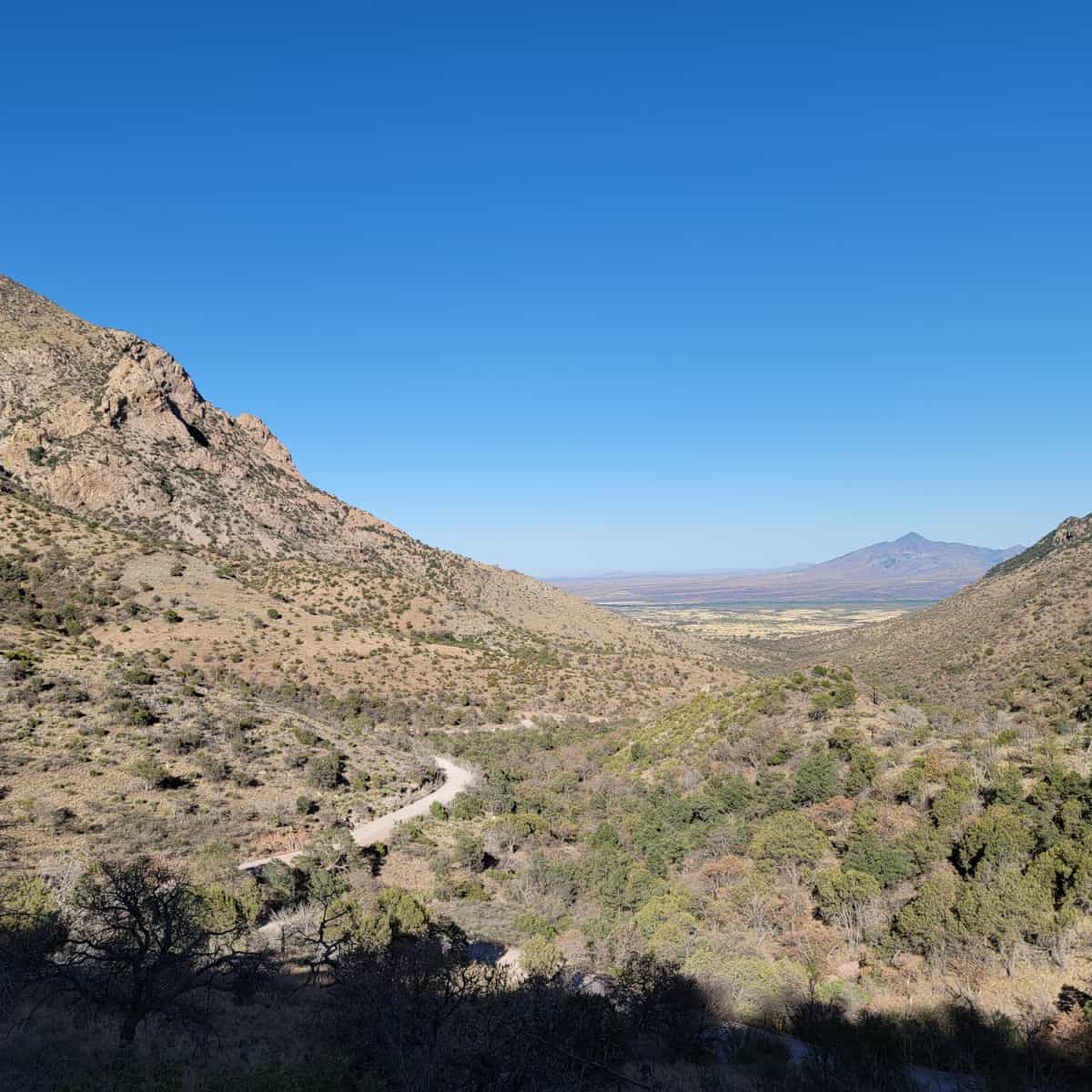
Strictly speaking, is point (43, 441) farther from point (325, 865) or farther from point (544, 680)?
point (325, 865)

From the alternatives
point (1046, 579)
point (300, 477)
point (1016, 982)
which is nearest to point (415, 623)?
point (300, 477)

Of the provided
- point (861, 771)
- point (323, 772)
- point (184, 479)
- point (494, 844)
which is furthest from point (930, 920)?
point (184, 479)

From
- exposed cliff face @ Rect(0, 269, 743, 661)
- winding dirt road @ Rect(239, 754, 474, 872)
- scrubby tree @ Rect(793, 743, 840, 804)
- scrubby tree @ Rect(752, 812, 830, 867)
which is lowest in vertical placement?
winding dirt road @ Rect(239, 754, 474, 872)

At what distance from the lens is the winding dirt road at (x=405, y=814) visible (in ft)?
78.9

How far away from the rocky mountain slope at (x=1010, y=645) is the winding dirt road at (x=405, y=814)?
30574 millimetres

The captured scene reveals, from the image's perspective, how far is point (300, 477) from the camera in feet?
309

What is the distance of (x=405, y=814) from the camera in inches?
1195

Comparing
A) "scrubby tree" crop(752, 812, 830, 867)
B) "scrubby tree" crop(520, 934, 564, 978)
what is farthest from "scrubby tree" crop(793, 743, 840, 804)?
"scrubby tree" crop(520, 934, 564, 978)

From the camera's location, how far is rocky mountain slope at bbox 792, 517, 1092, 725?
3853cm

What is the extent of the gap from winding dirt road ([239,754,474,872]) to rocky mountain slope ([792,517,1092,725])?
30574mm

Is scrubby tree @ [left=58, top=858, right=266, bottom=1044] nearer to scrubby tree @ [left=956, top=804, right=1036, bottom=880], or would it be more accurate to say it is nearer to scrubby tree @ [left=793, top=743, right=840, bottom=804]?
scrubby tree @ [left=956, top=804, right=1036, bottom=880]

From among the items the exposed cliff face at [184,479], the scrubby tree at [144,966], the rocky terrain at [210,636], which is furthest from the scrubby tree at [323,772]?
the exposed cliff face at [184,479]

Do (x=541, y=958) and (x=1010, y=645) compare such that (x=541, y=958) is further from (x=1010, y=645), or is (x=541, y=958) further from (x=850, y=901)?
(x=1010, y=645)

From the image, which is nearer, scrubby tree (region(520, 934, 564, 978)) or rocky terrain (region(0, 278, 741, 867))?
scrubby tree (region(520, 934, 564, 978))
